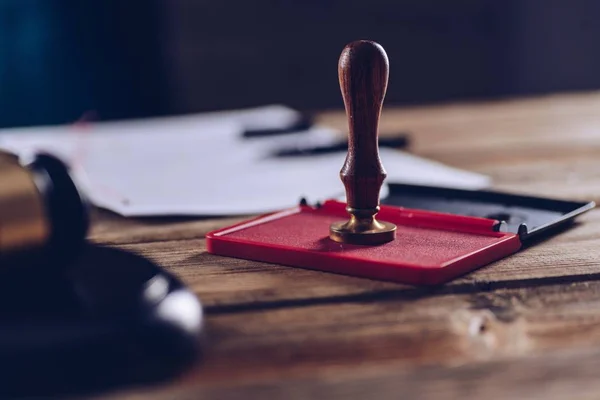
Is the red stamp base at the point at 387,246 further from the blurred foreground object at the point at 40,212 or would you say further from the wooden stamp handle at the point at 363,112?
the blurred foreground object at the point at 40,212

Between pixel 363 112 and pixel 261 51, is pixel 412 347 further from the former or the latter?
pixel 261 51

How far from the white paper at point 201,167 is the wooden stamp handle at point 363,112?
0.70 ft

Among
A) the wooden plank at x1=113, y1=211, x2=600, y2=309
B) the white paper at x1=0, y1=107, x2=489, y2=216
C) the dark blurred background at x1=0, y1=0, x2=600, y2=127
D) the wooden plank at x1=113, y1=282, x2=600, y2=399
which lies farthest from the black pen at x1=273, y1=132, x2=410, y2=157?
the dark blurred background at x1=0, y1=0, x2=600, y2=127

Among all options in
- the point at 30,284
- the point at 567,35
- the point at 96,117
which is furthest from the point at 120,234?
the point at 567,35

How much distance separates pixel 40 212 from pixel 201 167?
0.63m

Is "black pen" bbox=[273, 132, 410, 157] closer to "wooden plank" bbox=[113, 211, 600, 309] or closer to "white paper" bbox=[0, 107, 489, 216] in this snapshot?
"white paper" bbox=[0, 107, 489, 216]

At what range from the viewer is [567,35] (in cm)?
368

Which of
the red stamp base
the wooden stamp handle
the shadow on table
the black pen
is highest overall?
the wooden stamp handle

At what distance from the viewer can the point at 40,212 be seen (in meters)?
0.49

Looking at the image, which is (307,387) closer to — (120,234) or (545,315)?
(545,315)

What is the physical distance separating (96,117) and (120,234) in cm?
250

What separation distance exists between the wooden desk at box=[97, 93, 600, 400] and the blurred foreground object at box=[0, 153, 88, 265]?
96 mm

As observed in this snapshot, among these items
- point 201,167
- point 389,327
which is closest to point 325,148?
point 201,167

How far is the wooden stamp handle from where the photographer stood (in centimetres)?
60
